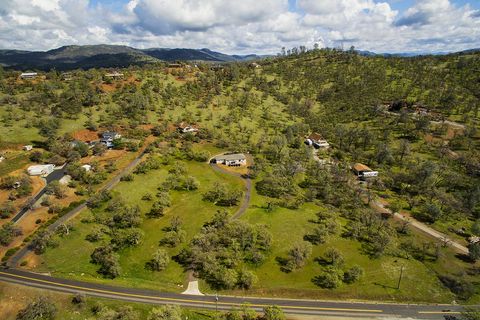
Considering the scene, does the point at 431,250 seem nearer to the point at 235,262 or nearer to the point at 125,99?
the point at 235,262

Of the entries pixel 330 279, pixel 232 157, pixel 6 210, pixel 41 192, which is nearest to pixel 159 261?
pixel 330 279

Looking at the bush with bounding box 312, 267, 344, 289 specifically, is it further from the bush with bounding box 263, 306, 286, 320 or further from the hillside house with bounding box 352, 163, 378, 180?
the hillside house with bounding box 352, 163, 378, 180

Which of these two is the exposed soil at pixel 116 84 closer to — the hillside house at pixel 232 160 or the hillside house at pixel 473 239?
the hillside house at pixel 232 160

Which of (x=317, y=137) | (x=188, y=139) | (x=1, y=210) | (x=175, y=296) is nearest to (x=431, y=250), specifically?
(x=175, y=296)

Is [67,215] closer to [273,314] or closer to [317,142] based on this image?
[273,314]

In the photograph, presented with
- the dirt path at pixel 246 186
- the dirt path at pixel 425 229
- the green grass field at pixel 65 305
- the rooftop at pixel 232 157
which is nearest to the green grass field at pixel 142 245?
the dirt path at pixel 246 186

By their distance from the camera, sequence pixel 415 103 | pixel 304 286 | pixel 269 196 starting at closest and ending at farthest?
pixel 304 286 < pixel 269 196 < pixel 415 103
